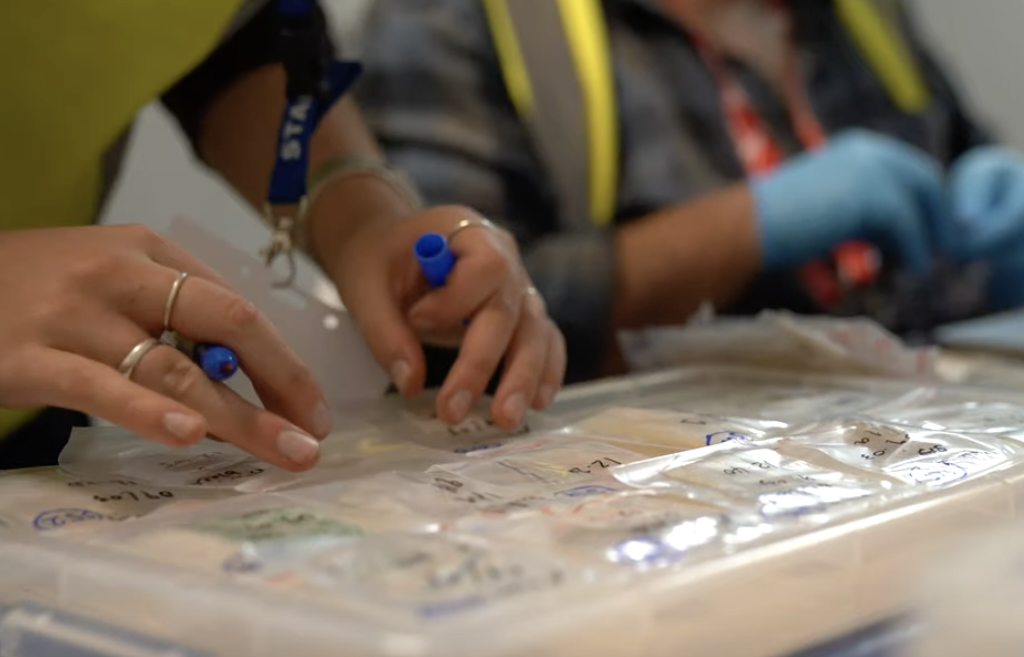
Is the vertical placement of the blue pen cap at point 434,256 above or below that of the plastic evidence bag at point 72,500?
above

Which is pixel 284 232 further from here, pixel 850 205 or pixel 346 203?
pixel 850 205

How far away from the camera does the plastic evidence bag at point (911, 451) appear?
323 millimetres

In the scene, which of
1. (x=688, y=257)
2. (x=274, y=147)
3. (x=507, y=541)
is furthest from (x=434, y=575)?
(x=688, y=257)

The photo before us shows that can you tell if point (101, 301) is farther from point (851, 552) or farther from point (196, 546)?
point (851, 552)

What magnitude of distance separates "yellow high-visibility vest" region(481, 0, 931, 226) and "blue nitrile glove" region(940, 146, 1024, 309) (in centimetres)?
28

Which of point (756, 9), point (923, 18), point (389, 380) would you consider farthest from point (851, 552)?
point (923, 18)

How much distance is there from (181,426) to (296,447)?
40 mm

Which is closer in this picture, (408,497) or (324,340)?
(408,497)

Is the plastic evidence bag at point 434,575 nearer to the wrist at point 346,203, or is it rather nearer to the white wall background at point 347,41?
the wrist at point 346,203

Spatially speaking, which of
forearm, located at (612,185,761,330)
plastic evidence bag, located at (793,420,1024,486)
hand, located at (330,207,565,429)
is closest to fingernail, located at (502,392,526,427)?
hand, located at (330,207,565,429)

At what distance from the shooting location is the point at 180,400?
0.34 metres

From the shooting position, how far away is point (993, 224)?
2.96ft

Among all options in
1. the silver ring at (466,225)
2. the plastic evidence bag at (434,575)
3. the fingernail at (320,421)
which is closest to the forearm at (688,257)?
the silver ring at (466,225)

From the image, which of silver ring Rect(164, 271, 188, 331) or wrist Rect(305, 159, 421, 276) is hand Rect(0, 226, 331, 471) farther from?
wrist Rect(305, 159, 421, 276)
